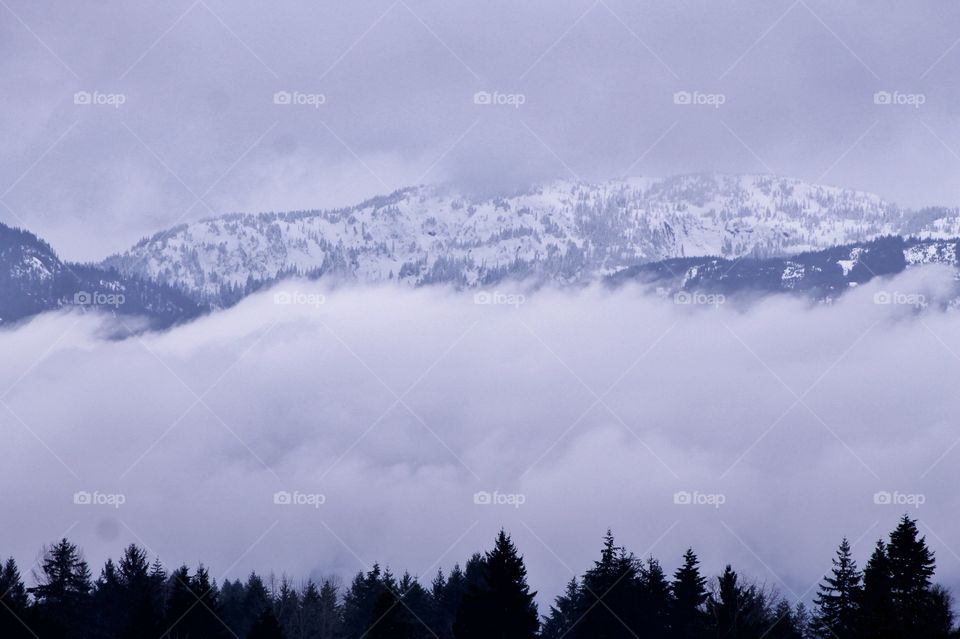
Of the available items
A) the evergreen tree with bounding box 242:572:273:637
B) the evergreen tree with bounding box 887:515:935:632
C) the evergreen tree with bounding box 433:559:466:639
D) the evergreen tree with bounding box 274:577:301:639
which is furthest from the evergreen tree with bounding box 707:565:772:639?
the evergreen tree with bounding box 242:572:273:637

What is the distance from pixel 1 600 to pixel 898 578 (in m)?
50.8

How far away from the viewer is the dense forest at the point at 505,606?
2813 inches

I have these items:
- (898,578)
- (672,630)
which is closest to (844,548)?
(672,630)

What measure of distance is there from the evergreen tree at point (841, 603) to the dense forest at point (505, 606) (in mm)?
139

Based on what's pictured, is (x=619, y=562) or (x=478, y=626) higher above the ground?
(x=619, y=562)

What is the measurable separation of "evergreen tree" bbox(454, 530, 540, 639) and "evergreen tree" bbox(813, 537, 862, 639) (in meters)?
16.9

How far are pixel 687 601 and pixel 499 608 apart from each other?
19.0 metres

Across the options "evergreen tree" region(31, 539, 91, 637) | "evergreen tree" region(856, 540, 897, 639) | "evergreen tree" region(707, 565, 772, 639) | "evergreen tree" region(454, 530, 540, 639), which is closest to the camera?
"evergreen tree" region(856, 540, 897, 639)

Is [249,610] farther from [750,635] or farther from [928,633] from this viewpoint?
[928,633]

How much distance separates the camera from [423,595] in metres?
114

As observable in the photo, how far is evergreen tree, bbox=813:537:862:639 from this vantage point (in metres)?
79.4

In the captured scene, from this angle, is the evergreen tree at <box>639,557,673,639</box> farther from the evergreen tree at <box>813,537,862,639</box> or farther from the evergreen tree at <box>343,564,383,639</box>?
the evergreen tree at <box>343,564,383,639</box>

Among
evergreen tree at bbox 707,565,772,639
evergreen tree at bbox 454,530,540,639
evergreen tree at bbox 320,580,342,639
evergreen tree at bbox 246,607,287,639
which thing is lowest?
evergreen tree at bbox 246,607,287,639

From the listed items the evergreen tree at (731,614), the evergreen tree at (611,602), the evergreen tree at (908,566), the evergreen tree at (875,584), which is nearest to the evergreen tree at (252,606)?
the evergreen tree at (611,602)
